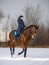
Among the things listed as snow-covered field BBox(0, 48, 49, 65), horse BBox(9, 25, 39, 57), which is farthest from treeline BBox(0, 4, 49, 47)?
horse BBox(9, 25, 39, 57)

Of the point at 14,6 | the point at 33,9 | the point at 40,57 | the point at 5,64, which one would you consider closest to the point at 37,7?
the point at 33,9

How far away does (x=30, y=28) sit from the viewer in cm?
281

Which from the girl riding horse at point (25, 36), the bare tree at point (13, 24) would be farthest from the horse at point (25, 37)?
the bare tree at point (13, 24)

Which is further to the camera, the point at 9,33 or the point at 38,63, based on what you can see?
the point at 9,33

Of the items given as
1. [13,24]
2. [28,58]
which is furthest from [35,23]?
[28,58]

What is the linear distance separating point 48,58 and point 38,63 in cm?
18

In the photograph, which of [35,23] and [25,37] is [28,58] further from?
[35,23]

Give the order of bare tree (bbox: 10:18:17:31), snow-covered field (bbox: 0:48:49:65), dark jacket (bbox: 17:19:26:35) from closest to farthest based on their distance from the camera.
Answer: snow-covered field (bbox: 0:48:49:65) → dark jacket (bbox: 17:19:26:35) → bare tree (bbox: 10:18:17:31)

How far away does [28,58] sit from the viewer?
280cm

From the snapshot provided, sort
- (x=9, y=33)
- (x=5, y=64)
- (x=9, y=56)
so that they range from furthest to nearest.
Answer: (x=9, y=33) < (x=9, y=56) < (x=5, y=64)

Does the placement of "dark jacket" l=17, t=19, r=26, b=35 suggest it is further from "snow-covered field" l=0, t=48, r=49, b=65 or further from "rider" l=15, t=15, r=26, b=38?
"snow-covered field" l=0, t=48, r=49, b=65

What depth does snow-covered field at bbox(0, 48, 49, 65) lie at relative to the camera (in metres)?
2.73

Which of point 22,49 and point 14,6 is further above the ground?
point 14,6

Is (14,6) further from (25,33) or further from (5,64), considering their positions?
(5,64)
